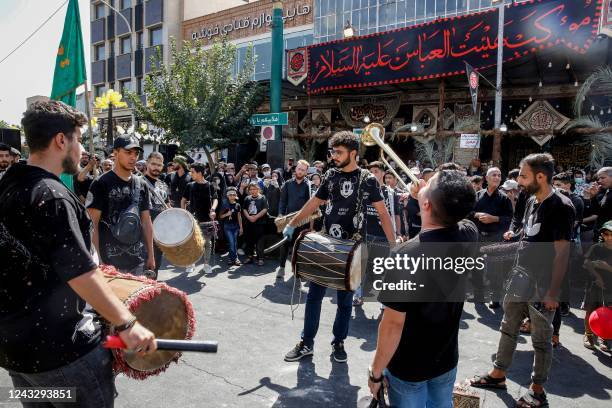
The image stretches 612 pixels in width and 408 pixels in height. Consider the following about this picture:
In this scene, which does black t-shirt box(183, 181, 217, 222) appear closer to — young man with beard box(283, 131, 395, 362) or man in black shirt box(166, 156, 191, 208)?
man in black shirt box(166, 156, 191, 208)

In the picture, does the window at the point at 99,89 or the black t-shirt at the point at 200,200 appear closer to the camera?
the black t-shirt at the point at 200,200

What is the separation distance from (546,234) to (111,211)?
11.8ft

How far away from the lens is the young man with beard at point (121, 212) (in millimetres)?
3811

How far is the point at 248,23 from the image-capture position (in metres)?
26.0

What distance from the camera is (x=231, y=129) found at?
19.3m

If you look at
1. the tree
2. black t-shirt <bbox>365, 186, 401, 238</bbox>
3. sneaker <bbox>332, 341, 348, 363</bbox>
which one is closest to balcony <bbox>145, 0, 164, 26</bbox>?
the tree

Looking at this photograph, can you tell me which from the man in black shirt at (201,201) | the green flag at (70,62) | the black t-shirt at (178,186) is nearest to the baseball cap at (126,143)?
the man in black shirt at (201,201)

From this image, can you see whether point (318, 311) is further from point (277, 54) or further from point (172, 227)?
point (277, 54)

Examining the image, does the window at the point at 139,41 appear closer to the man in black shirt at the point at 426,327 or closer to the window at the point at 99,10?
the window at the point at 99,10

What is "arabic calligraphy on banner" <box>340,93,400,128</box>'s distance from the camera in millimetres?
18172

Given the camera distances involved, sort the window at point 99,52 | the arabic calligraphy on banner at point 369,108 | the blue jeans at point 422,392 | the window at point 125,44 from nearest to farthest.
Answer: the blue jeans at point 422,392 < the arabic calligraphy on banner at point 369,108 < the window at point 125,44 < the window at point 99,52

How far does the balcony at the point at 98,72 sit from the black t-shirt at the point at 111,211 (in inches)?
1412

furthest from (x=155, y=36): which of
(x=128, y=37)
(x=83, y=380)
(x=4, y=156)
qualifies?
(x=83, y=380)

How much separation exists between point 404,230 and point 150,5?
30.3 m
